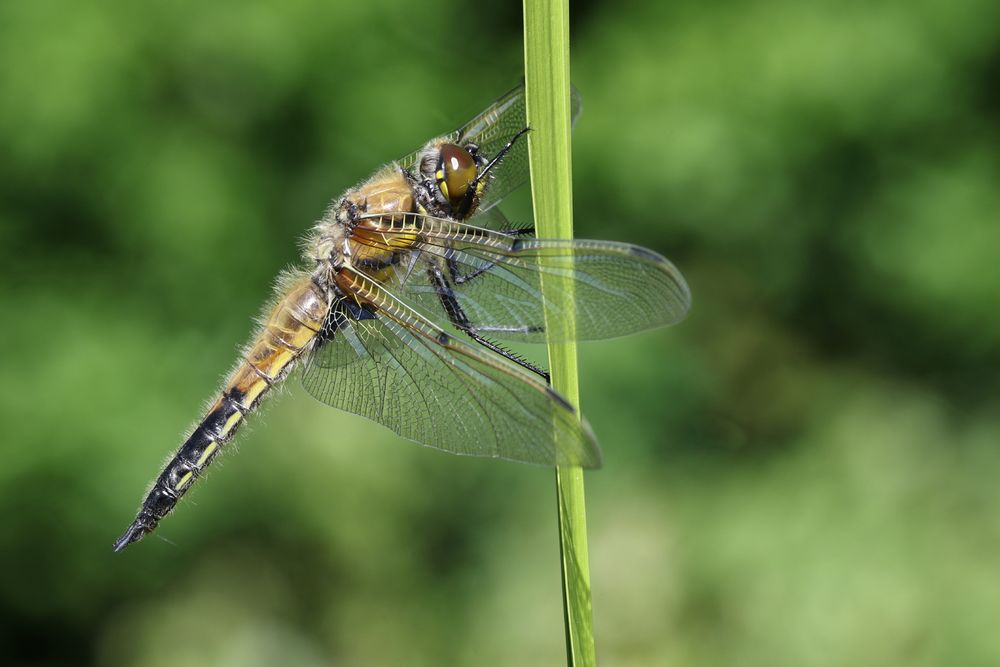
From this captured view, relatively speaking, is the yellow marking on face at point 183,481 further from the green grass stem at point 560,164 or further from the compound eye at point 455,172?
the green grass stem at point 560,164

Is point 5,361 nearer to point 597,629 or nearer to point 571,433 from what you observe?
point 597,629

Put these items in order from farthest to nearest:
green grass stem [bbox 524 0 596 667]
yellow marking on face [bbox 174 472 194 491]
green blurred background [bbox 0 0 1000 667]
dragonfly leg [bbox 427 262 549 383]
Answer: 1. green blurred background [bbox 0 0 1000 667]
2. yellow marking on face [bbox 174 472 194 491]
3. dragonfly leg [bbox 427 262 549 383]
4. green grass stem [bbox 524 0 596 667]

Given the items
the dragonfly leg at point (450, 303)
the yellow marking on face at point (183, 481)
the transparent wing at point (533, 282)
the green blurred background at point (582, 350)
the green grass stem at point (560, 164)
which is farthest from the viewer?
the green blurred background at point (582, 350)

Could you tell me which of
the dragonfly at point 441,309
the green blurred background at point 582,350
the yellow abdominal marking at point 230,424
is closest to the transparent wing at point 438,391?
the dragonfly at point 441,309

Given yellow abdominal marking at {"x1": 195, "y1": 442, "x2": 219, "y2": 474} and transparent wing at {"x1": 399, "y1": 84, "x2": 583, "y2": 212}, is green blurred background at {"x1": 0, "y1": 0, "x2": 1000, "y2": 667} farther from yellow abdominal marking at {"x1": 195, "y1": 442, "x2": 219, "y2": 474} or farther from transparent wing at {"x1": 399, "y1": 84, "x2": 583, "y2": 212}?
transparent wing at {"x1": 399, "y1": 84, "x2": 583, "y2": 212}

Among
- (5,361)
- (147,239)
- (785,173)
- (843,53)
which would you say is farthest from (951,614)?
(5,361)

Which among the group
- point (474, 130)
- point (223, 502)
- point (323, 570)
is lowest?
point (323, 570)

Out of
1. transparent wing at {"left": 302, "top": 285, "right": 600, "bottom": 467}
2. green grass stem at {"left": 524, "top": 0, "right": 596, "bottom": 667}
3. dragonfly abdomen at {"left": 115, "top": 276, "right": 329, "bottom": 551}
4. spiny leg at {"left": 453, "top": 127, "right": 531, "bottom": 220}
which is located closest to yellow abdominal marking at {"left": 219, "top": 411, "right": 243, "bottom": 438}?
dragonfly abdomen at {"left": 115, "top": 276, "right": 329, "bottom": 551}
